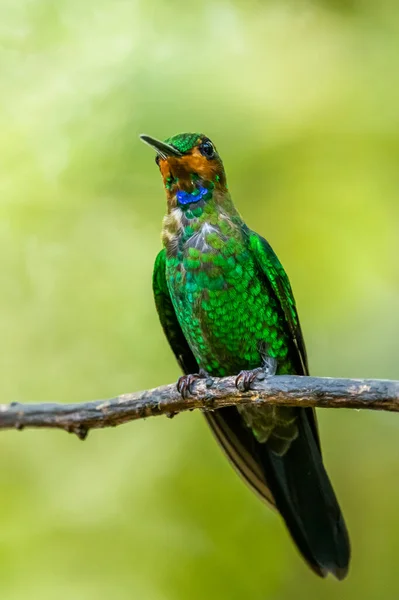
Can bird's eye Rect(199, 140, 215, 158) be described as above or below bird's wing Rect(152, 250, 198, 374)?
above

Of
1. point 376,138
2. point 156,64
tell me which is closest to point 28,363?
point 156,64

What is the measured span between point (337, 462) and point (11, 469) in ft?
10.4

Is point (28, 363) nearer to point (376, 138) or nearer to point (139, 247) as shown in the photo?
point (139, 247)

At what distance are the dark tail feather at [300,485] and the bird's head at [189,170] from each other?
1.69 meters

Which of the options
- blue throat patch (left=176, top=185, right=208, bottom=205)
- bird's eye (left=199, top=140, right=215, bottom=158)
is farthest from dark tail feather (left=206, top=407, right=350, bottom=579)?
bird's eye (left=199, top=140, right=215, bottom=158)

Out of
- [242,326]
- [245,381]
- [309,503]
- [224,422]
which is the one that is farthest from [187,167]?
[309,503]

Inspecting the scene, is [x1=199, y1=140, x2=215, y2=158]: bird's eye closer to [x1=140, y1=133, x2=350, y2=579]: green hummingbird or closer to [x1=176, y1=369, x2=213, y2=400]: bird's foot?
[x1=140, y1=133, x2=350, y2=579]: green hummingbird

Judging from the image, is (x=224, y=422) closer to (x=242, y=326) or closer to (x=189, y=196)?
(x=242, y=326)

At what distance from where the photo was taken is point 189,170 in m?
5.62

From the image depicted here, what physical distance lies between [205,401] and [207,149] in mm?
2094

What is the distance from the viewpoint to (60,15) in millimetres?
7625

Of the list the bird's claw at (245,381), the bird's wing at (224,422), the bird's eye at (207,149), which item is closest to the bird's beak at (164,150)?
the bird's eye at (207,149)

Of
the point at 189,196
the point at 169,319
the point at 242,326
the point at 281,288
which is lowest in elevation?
the point at 242,326

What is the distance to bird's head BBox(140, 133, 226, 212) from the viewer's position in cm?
557
